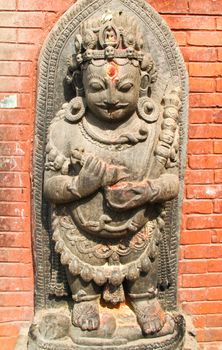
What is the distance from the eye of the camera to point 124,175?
265cm

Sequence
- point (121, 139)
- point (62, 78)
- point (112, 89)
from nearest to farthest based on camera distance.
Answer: point (112, 89) → point (121, 139) → point (62, 78)

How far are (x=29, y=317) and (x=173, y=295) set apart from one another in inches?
37.7

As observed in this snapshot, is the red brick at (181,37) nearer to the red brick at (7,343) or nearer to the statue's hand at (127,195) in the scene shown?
the statue's hand at (127,195)

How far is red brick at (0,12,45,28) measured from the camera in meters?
2.94

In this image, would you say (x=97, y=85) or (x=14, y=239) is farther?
(x=14, y=239)

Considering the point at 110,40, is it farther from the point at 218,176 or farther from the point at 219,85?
the point at 218,176

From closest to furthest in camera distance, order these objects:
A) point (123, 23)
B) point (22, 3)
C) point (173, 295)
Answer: point (123, 23) → point (22, 3) → point (173, 295)

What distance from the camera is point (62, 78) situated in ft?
9.59

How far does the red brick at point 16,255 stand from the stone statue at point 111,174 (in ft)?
1.21

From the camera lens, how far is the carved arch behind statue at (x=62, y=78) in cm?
290

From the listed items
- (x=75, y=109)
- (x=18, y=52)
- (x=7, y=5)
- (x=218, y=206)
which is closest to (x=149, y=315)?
(x=218, y=206)

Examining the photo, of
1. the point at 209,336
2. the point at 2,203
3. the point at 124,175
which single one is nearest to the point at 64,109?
the point at 124,175

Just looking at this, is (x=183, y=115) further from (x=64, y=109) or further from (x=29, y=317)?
(x=29, y=317)

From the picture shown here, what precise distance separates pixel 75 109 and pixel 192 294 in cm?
147
